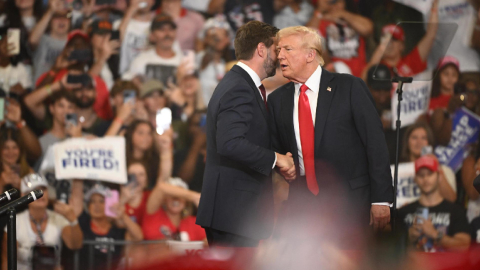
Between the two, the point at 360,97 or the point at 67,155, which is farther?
the point at 67,155

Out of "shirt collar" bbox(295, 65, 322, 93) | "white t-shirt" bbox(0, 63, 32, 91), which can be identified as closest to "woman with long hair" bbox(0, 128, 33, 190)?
"white t-shirt" bbox(0, 63, 32, 91)

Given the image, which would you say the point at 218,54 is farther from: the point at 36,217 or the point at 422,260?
the point at 422,260

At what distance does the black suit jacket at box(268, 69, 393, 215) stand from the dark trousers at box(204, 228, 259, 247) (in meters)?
0.38

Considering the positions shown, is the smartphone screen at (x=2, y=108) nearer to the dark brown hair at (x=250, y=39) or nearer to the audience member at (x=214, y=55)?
the audience member at (x=214, y=55)

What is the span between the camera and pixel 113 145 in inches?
170

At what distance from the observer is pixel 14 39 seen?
439cm

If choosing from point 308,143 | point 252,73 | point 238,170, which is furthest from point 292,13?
point 238,170

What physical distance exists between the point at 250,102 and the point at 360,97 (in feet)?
1.73

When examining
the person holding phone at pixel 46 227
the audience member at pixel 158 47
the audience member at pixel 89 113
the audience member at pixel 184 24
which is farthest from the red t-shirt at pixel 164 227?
the audience member at pixel 184 24

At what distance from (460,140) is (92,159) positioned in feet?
9.89

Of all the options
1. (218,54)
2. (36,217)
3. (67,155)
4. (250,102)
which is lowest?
(36,217)

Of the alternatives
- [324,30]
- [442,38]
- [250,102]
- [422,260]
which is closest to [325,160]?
[250,102]

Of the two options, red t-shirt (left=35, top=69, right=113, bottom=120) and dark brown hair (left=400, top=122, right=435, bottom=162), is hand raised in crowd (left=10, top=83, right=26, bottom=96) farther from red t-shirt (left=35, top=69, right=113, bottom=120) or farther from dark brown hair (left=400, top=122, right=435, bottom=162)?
dark brown hair (left=400, top=122, right=435, bottom=162)

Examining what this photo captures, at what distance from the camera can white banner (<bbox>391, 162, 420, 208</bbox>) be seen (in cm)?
409
